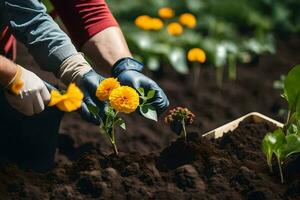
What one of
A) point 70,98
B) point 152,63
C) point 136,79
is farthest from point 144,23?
point 70,98

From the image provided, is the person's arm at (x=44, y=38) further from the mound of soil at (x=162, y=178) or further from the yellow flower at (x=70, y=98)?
the yellow flower at (x=70, y=98)

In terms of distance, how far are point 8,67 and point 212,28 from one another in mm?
2182

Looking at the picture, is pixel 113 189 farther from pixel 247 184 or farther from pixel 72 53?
pixel 72 53

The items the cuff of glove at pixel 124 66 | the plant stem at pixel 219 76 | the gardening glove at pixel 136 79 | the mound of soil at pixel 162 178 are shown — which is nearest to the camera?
the mound of soil at pixel 162 178

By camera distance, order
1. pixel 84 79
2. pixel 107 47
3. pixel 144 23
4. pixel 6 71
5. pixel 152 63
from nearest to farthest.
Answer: pixel 6 71
pixel 84 79
pixel 107 47
pixel 144 23
pixel 152 63

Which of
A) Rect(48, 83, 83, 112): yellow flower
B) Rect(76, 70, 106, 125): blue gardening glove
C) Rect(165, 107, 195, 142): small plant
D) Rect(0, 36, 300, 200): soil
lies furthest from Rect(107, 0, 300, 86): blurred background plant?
Rect(48, 83, 83, 112): yellow flower

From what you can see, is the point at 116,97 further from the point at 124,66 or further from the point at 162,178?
the point at 124,66

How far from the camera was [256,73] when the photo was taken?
165 inches

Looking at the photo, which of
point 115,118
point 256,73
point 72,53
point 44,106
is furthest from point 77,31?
point 256,73

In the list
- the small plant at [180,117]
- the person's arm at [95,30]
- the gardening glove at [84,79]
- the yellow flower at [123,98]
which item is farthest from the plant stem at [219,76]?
the yellow flower at [123,98]

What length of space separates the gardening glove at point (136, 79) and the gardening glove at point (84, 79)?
0.35 feet

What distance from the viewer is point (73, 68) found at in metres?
2.66

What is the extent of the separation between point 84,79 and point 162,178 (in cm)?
51

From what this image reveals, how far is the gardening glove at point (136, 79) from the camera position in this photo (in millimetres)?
2568
